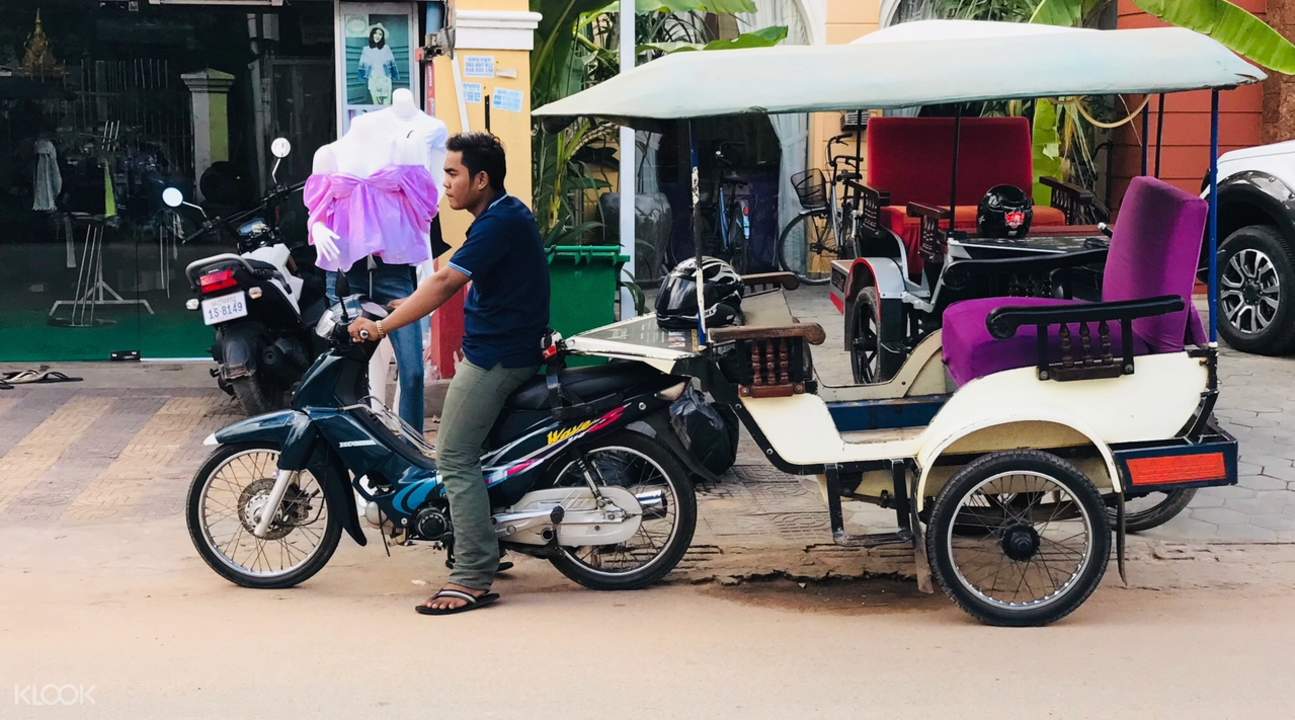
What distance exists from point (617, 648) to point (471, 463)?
95 centimetres

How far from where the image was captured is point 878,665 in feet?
16.4

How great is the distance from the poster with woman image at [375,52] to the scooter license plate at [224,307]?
2053mm

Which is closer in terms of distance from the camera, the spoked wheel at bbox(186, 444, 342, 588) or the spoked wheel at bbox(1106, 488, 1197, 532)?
the spoked wheel at bbox(186, 444, 342, 588)

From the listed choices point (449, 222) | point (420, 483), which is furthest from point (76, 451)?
point (420, 483)

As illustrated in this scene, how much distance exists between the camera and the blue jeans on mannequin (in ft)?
24.3

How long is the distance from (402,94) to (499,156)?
2.26m

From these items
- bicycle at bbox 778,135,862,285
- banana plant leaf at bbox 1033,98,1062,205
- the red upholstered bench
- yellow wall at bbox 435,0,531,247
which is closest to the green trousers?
yellow wall at bbox 435,0,531,247

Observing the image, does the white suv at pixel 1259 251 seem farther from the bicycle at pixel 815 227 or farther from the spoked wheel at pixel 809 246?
the spoked wheel at pixel 809 246

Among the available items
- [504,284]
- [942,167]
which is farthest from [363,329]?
[942,167]

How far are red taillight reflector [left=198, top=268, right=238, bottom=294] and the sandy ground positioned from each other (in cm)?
229

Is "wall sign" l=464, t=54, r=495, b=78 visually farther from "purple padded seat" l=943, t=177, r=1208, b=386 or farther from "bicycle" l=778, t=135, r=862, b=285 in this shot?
"bicycle" l=778, t=135, r=862, b=285

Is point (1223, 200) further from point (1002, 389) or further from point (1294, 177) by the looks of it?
point (1002, 389)

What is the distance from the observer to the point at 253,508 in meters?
5.88

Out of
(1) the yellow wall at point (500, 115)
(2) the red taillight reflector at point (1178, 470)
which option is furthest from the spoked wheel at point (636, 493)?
(1) the yellow wall at point (500, 115)
